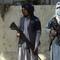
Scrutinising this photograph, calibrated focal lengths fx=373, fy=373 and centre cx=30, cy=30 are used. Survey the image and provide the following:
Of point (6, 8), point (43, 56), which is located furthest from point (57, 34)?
point (6, 8)

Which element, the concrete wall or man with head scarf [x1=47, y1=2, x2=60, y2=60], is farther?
the concrete wall

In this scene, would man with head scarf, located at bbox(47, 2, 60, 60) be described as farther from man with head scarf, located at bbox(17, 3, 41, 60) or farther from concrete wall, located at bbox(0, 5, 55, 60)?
concrete wall, located at bbox(0, 5, 55, 60)

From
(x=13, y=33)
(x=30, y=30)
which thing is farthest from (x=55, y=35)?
(x=13, y=33)

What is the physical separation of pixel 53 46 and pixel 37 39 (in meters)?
0.37

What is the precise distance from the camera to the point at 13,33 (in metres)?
8.45

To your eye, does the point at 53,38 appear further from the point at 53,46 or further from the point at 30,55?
the point at 30,55

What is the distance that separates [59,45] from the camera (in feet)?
21.7

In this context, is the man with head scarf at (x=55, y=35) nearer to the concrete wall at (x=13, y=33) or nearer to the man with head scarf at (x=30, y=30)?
the man with head scarf at (x=30, y=30)

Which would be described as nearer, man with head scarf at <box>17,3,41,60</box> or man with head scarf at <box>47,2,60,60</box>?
man with head scarf at <box>47,2,60,60</box>

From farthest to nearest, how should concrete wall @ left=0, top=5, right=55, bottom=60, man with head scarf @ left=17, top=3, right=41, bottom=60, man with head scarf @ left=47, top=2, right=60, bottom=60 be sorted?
concrete wall @ left=0, top=5, right=55, bottom=60
man with head scarf @ left=17, top=3, right=41, bottom=60
man with head scarf @ left=47, top=2, right=60, bottom=60

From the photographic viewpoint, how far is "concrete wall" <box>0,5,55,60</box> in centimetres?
834

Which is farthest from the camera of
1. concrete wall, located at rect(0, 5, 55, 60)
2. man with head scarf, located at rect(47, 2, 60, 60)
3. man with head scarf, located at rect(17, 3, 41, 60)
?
concrete wall, located at rect(0, 5, 55, 60)

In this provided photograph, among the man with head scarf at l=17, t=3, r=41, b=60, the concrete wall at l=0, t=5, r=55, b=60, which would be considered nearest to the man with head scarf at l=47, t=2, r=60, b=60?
the man with head scarf at l=17, t=3, r=41, b=60

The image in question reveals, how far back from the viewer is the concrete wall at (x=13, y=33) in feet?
27.4
